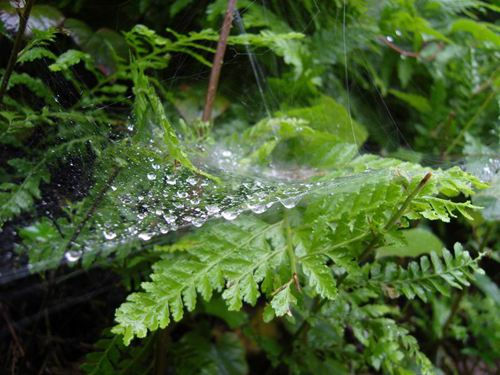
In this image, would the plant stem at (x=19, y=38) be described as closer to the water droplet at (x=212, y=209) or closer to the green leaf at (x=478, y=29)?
the water droplet at (x=212, y=209)

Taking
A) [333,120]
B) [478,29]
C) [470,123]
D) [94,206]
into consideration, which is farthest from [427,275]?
[478,29]

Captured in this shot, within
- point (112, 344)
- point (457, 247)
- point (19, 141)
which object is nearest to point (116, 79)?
point (19, 141)

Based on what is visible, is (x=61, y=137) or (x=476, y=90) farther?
(x=476, y=90)

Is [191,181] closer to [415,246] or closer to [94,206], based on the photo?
[94,206]

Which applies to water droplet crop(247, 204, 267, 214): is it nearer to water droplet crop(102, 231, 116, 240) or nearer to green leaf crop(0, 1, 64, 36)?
water droplet crop(102, 231, 116, 240)

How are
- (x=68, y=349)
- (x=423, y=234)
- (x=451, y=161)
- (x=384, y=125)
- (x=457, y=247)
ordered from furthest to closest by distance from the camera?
(x=384, y=125) → (x=451, y=161) → (x=68, y=349) → (x=423, y=234) → (x=457, y=247)

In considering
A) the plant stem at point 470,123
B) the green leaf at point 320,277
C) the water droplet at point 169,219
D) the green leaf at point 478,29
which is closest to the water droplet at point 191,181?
the water droplet at point 169,219

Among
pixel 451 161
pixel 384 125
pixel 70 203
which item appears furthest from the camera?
pixel 384 125

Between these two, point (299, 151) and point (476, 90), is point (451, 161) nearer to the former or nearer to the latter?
point (476, 90)
